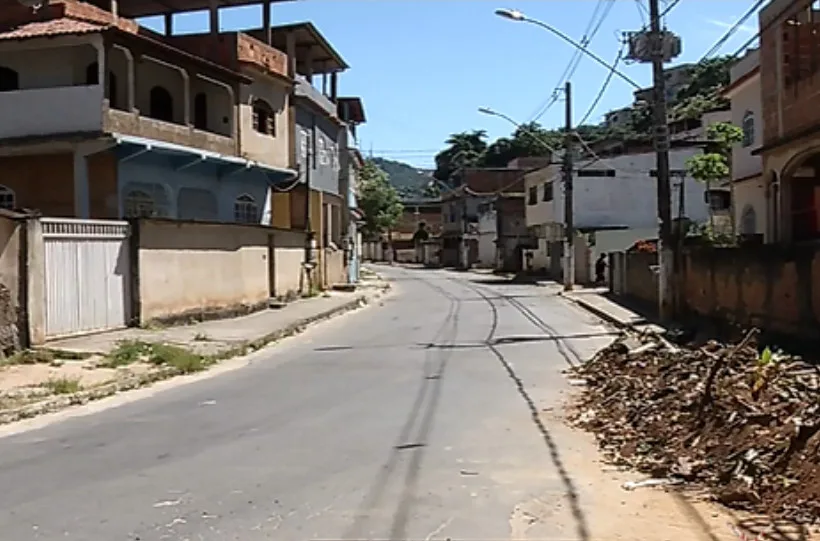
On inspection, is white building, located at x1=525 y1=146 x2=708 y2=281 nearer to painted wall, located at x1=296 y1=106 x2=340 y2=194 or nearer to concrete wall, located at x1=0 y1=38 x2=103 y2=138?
painted wall, located at x1=296 y1=106 x2=340 y2=194

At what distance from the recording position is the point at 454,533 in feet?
21.7

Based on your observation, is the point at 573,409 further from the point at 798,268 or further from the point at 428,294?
the point at 428,294

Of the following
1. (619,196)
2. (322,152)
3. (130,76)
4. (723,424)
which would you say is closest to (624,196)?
(619,196)

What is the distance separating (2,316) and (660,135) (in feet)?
50.3

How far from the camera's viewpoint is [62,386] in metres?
14.2

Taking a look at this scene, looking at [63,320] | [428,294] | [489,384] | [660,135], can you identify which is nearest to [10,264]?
[63,320]

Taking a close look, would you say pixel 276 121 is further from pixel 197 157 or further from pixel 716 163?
pixel 716 163

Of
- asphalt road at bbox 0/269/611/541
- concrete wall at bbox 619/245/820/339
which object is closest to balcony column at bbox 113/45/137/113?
asphalt road at bbox 0/269/611/541

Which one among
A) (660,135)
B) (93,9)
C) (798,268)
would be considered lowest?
(798,268)

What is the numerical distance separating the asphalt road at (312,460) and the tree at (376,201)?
66.0m

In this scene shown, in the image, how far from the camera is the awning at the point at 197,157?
1047 inches

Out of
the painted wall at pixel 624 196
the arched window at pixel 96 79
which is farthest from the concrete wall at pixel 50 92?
the painted wall at pixel 624 196

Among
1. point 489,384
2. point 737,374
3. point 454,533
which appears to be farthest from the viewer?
point 489,384

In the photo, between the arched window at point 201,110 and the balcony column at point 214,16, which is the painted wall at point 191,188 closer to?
the arched window at point 201,110
